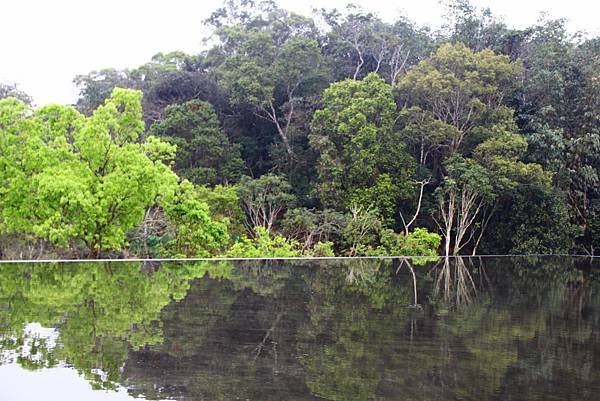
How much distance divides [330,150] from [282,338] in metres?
12.6

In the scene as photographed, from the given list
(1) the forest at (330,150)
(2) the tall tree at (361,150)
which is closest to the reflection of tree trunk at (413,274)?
(1) the forest at (330,150)

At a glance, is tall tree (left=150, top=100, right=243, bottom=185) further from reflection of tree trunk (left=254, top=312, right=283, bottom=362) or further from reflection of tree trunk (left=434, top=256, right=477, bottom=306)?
reflection of tree trunk (left=254, top=312, right=283, bottom=362)

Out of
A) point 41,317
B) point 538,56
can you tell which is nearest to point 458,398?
point 41,317

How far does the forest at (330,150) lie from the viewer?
34.2ft

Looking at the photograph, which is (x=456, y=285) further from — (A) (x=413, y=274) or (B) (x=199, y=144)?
(B) (x=199, y=144)

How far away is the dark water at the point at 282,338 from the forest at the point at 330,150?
2.07 meters

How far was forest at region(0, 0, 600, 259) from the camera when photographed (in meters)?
10.4

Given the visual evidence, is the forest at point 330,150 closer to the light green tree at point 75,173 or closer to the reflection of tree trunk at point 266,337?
the light green tree at point 75,173

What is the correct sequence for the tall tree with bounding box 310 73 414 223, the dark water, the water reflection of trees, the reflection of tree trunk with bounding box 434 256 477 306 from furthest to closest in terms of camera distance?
the tall tree with bounding box 310 73 414 223, the reflection of tree trunk with bounding box 434 256 477 306, the water reflection of trees, the dark water

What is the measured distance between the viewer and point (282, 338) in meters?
4.88

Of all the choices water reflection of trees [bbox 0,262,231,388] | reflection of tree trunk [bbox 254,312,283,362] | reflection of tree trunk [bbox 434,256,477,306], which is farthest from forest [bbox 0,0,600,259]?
reflection of tree trunk [bbox 254,312,283,362]

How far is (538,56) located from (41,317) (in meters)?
16.8

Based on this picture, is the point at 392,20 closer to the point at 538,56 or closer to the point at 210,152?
the point at 538,56

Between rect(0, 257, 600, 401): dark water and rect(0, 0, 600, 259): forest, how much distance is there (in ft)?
6.78
